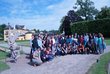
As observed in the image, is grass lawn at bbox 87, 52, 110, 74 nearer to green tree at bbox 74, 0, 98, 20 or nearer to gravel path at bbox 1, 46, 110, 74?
gravel path at bbox 1, 46, 110, 74

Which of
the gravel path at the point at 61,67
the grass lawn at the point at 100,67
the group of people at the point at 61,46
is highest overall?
the group of people at the point at 61,46

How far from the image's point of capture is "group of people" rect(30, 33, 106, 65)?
21.0 m

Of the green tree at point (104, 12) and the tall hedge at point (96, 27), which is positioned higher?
the green tree at point (104, 12)

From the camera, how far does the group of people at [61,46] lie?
21044 millimetres

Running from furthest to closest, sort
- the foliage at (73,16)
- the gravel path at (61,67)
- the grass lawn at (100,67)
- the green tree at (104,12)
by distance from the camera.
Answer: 1. the foliage at (73,16)
2. the green tree at (104,12)
3. the gravel path at (61,67)
4. the grass lawn at (100,67)

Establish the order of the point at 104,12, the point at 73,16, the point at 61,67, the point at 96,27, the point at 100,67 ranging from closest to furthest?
the point at 100,67 < the point at 61,67 < the point at 96,27 < the point at 104,12 < the point at 73,16

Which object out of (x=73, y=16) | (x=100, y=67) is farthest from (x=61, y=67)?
(x=73, y=16)

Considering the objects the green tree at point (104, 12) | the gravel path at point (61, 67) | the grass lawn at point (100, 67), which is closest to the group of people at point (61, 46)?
the gravel path at point (61, 67)

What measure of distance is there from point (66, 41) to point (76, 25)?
3380 centimetres

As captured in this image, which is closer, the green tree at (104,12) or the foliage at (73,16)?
the green tree at (104,12)

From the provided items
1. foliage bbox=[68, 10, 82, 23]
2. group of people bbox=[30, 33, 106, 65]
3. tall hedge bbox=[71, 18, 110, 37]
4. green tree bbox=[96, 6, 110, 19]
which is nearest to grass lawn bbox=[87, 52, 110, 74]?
group of people bbox=[30, 33, 106, 65]

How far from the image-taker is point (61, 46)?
2347cm

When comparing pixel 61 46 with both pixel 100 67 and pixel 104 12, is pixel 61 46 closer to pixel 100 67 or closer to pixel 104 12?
pixel 100 67

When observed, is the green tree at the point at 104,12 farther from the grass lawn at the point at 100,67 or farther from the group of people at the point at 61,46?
the grass lawn at the point at 100,67
